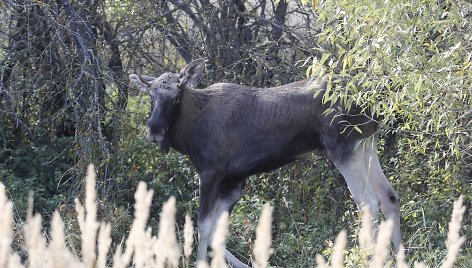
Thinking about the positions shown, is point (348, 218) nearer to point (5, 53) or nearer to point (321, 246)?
point (321, 246)

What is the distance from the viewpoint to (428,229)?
8922 mm

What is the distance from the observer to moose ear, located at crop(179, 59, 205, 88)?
8523mm

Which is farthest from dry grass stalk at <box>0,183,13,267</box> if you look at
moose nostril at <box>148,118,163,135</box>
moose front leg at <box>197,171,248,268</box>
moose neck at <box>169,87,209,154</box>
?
moose neck at <box>169,87,209,154</box>

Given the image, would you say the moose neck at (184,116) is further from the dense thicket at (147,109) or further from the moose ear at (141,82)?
the dense thicket at (147,109)

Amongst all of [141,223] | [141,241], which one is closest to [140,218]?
[141,223]

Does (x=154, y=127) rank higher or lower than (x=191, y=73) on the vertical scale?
lower

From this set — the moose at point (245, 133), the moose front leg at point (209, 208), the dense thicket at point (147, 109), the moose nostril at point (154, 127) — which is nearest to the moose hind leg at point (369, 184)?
the moose at point (245, 133)

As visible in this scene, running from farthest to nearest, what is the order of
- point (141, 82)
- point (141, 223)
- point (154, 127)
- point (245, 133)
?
point (141, 82) < point (245, 133) < point (154, 127) < point (141, 223)

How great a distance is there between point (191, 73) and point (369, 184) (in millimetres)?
1980

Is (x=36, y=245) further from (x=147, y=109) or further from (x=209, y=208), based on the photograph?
(x=147, y=109)

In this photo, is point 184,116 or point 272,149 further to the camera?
point 184,116

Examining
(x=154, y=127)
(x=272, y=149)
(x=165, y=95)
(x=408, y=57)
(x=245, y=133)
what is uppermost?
(x=408, y=57)

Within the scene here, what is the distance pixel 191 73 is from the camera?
8586mm

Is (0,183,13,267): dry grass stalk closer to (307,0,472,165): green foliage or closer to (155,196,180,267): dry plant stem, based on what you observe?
(155,196,180,267): dry plant stem
